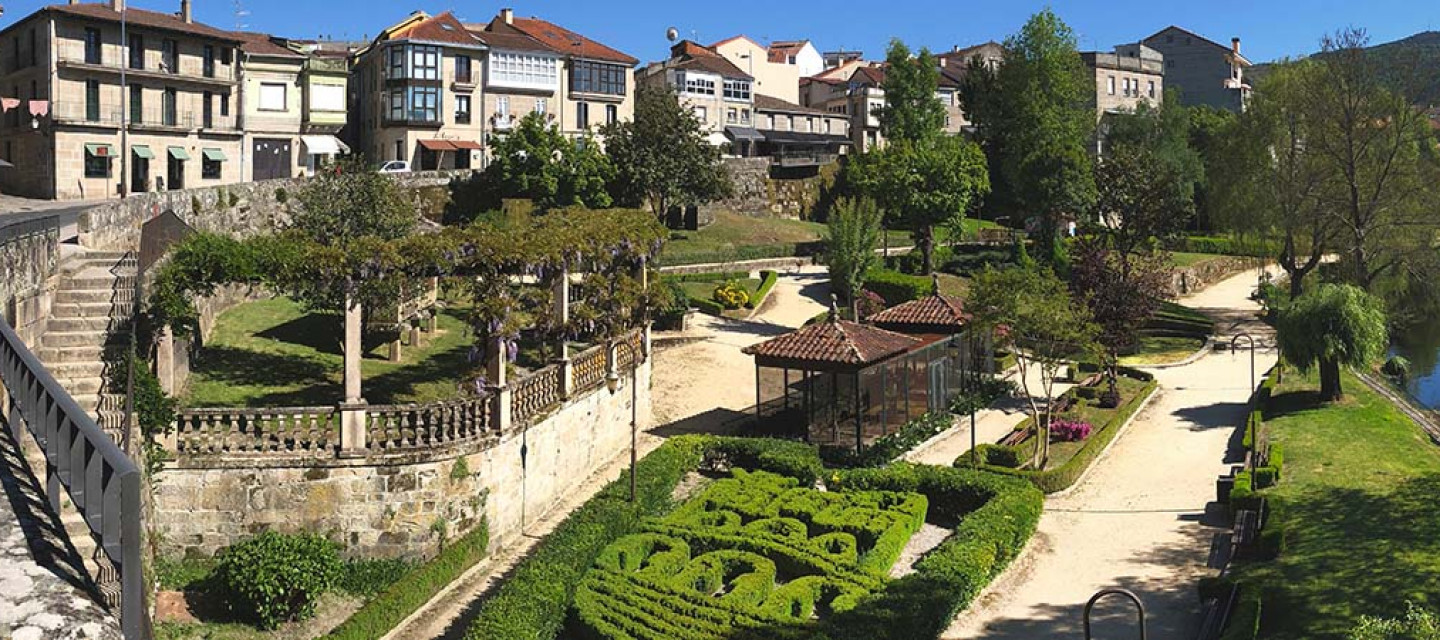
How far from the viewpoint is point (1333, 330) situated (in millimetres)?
34781

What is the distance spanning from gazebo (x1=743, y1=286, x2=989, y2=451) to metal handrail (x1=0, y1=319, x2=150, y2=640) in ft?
Result: 77.0

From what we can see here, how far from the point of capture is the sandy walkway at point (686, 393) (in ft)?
66.6

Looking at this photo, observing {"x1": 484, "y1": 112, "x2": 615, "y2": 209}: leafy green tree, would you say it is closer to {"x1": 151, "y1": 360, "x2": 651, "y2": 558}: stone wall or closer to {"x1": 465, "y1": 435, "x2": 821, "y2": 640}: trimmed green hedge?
{"x1": 465, "y1": 435, "x2": 821, "y2": 640}: trimmed green hedge

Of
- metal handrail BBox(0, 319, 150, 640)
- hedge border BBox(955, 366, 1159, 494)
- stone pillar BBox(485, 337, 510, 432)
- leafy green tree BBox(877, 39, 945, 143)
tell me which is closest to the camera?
metal handrail BBox(0, 319, 150, 640)

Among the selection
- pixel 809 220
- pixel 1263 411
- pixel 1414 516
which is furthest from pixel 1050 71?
pixel 1414 516

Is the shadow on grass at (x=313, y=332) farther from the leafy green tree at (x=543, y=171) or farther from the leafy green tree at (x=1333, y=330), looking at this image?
the leafy green tree at (x=1333, y=330)

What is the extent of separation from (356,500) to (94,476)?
15.8 metres

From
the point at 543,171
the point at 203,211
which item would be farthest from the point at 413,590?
the point at 543,171

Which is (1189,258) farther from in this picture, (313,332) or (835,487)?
(313,332)

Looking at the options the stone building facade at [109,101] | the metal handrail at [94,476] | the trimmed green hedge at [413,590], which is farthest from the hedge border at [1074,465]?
the stone building facade at [109,101]

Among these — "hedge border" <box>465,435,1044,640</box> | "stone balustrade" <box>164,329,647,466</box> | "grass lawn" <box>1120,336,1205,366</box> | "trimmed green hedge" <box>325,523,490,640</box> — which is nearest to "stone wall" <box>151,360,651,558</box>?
"stone balustrade" <box>164,329,647,466</box>

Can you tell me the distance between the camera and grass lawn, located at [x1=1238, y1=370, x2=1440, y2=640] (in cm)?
1944

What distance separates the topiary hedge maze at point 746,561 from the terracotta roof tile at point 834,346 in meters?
4.74

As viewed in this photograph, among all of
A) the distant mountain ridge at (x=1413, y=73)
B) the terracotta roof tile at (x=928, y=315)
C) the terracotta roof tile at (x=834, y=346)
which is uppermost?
the distant mountain ridge at (x=1413, y=73)
